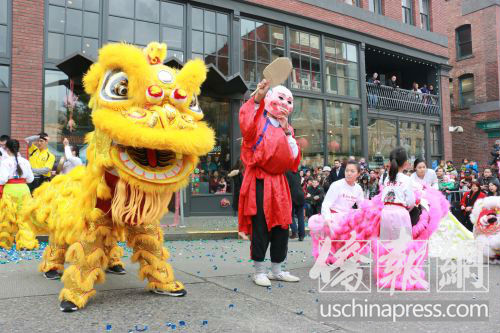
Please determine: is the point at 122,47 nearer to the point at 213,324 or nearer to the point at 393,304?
the point at 213,324

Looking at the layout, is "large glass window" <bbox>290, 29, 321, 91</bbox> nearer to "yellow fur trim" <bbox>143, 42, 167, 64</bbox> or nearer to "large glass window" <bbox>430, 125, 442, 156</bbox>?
"large glass window" <bbox>430, 125, 442, 156</bbox>

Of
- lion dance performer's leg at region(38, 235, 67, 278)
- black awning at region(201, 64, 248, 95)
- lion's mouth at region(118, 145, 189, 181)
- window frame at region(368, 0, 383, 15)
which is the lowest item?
lion dance performer's leg at region(38, 235, 67, 278)

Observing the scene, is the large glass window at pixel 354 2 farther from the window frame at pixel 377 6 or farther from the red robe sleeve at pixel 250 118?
the red robe sleeve at pixel 250 118

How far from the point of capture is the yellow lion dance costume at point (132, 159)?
324 centimetres

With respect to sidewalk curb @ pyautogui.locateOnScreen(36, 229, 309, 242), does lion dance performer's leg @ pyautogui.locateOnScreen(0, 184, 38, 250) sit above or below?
above

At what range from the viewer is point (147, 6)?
10.7m

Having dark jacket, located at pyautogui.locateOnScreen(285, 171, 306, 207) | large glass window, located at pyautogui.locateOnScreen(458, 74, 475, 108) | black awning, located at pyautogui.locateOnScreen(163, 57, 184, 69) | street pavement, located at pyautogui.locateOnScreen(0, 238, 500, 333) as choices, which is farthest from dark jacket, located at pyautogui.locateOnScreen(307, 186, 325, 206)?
large glass window, located at pyautogui.locateOnScreen(458, 74, 475, 108)

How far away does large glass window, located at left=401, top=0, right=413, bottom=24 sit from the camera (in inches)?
658

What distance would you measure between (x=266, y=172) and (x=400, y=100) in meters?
13.9

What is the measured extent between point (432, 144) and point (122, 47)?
16743 mm

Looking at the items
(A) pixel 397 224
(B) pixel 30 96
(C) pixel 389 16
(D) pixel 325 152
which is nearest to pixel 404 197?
(A) pixel 397 224

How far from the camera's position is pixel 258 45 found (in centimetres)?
1245

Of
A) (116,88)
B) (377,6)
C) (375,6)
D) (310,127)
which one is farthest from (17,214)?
(377,6)

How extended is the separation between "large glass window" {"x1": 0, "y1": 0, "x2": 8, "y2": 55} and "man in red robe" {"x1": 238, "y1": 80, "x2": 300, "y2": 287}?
715cm
